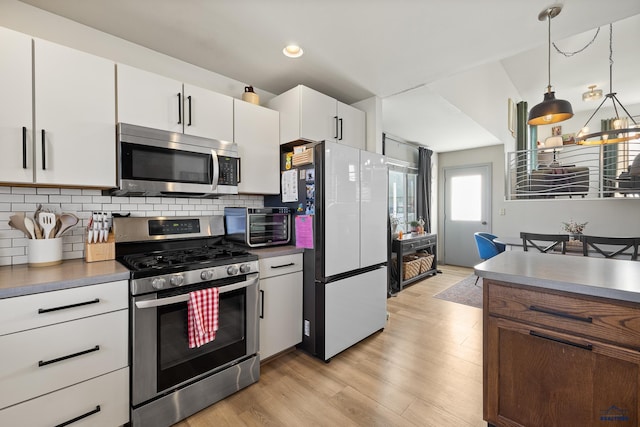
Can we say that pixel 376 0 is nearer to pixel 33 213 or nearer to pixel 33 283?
pixel 33 283

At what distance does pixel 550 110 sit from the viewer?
6.83 feet

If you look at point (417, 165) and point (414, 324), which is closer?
point (414, 324)

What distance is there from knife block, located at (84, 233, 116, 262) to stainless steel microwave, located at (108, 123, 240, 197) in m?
0.35

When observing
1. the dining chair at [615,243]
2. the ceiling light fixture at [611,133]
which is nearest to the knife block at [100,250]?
the ceiling light fixture at [611,133]

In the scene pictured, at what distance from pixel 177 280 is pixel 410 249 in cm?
372

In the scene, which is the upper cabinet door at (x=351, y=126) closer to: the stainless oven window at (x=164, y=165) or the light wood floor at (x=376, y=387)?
the stainless oven window at (x=164, y=165)

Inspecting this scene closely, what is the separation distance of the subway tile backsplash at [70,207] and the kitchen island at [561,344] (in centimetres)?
228

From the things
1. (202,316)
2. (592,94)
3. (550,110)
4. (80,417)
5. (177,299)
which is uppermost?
(592,94)

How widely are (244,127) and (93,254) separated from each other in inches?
56.2

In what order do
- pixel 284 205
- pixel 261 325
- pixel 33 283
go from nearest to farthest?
pixel 33 283, pixel 261 325, pixel 284 205

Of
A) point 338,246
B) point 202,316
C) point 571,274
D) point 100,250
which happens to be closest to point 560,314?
point 571,274

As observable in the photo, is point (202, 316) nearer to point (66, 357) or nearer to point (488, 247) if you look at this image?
point (66, 357)

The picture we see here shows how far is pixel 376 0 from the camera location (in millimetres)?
1670

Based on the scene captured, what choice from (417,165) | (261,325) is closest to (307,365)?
(261,325)
